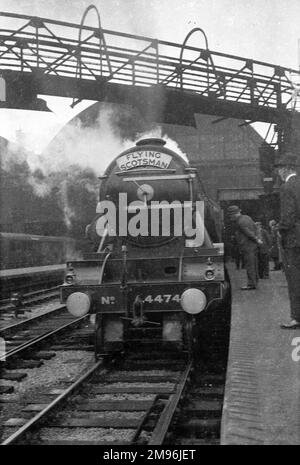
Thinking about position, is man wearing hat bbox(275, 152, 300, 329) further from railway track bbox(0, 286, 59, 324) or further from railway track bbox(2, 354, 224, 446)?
railway track bbox(0, 286, 59, 324)

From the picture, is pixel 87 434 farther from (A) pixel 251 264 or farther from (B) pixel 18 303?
(B) pixel 18 303

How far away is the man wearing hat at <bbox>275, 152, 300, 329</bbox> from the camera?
4.48 meters

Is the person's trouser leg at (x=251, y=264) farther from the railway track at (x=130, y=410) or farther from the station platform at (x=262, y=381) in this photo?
the railway track at (x=130, y=410)

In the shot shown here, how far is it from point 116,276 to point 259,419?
356 centimetres

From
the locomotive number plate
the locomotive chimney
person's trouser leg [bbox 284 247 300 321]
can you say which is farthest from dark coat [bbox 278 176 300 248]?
the locomotive chimney

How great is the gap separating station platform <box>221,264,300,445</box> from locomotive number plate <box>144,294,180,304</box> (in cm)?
64

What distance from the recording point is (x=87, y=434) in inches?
151

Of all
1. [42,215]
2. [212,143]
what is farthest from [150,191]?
[212,143]

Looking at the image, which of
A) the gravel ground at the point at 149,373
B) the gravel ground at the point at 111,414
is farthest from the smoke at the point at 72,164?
the gravel ground at the point at 111,414

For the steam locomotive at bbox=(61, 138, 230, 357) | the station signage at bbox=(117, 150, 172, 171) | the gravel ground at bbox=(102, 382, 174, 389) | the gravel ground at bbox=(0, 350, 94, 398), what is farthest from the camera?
the station signage at bbox=(117, 150, 172, 171)

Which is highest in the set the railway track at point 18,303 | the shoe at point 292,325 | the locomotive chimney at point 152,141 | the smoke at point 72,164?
the smoke at point 72,164

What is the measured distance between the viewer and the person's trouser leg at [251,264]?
25.6 feet
